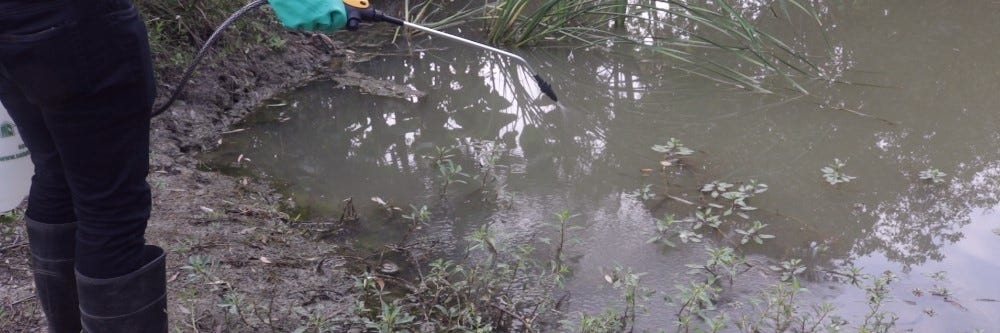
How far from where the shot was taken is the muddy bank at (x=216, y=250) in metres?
2.11

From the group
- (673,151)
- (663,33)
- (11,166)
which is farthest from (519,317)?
(663,33)

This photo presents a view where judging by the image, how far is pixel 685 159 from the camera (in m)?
3.16

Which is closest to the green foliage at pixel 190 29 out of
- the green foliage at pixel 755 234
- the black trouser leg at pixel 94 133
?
the black trouser leg at pixel 94 133

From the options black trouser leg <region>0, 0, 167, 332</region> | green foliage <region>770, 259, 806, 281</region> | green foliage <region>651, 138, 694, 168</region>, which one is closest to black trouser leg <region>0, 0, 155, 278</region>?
black trouser leg <region>0, 0, 167, 332</region>

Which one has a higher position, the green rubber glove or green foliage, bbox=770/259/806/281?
the green rubber glove

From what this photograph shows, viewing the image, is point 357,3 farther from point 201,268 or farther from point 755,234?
point 755,234

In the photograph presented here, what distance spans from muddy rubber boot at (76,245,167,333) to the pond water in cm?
86

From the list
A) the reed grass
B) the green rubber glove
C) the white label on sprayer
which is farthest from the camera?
the reed grass

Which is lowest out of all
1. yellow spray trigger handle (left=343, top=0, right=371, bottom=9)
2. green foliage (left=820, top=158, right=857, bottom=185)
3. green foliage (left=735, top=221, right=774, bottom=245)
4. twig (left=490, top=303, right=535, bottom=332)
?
twig (left=490, top=303, right=535, bottom=332)

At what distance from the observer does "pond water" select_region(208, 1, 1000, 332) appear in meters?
2.54

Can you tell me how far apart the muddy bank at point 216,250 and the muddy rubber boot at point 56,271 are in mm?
211

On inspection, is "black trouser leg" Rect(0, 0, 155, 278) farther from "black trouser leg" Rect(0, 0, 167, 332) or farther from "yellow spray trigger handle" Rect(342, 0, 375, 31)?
"yellow spray trigger handle" Rect(342, 0, 375, 31)

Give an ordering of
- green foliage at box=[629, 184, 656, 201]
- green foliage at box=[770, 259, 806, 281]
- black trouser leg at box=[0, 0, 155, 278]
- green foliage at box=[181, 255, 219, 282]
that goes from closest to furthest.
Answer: black trouser leg at box=[0, 0, 155, 278] → green foliage at box=[181, 255, 219, 282] → green foliage at box=[770, 259, 806, 281] → green foliage at box=[629, 184, 656, 201]

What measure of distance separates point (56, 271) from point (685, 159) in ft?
6.90
